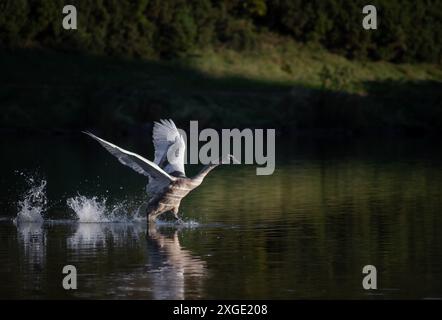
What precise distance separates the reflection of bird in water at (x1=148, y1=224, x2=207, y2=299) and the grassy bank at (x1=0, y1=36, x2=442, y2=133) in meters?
37.4

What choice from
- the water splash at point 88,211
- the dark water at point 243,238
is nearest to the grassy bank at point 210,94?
the dark water at point 243,238

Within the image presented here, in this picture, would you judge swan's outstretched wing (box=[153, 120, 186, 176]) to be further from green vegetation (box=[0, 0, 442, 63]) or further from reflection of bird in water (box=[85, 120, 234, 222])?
green vegetation (box=[0, 0, 442, 63])

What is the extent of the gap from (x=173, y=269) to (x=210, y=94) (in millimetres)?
43572

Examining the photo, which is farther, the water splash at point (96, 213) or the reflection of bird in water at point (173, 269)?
the water splash at point (96, 213)

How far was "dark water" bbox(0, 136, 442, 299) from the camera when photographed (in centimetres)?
1783

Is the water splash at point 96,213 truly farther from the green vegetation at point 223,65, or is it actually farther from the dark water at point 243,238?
the green vegetation at point 223,65

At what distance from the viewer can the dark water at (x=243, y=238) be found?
17.8 metres

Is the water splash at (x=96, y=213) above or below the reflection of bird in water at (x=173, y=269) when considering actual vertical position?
above

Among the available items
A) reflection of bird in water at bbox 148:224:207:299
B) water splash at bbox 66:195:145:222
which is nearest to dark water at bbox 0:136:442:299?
reflection of bird in water at bbox 148:224:207:299

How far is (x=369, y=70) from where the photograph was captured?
7256 centimetres

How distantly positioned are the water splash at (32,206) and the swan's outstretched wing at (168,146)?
8.59ft

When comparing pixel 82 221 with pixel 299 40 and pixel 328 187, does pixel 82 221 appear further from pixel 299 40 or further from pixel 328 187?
pixel 299 40

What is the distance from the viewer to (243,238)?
73.6 feet
